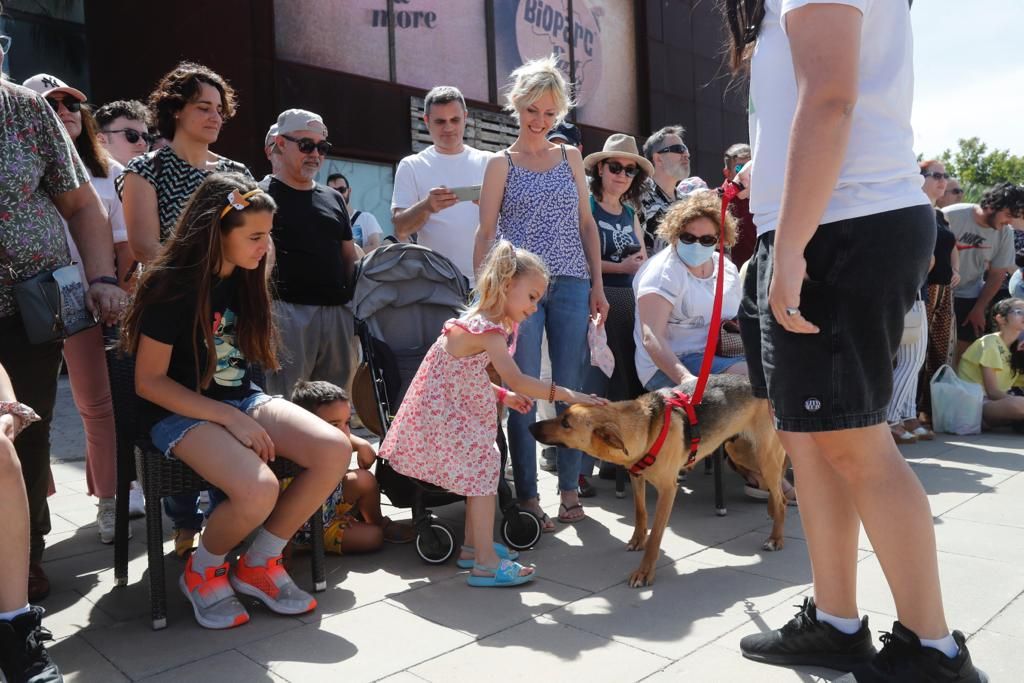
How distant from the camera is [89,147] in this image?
13.8 ft

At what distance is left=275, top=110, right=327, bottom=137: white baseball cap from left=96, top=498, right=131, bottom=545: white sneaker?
2.07m

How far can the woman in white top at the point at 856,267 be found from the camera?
1.99 meters

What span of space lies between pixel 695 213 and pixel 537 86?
3.89ft

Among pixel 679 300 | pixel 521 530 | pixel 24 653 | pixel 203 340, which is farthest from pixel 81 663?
pixel 679 300

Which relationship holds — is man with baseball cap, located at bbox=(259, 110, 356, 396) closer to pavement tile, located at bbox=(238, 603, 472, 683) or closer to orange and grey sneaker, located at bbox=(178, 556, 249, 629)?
orange and grey sneaker, located at bbox=(178, 556, 249, 629)


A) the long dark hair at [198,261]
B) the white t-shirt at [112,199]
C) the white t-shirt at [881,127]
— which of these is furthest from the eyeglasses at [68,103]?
the white t-shirt at [881,127]

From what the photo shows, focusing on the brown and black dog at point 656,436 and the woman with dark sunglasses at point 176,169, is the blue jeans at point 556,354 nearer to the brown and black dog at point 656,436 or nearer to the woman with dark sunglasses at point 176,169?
the brown and black dog at point 656,436

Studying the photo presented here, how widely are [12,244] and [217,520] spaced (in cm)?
127

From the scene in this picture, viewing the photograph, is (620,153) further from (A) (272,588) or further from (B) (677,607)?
(A) (272,588)

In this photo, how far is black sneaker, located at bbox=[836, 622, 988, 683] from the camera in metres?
2.09

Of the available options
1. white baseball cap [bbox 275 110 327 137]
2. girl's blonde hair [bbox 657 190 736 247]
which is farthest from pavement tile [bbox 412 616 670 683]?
white baseball cap [bbox 275 110 327 137]

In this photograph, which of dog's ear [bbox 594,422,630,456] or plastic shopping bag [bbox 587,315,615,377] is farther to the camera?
plastic shopping bag [bbox 587,315,615,377]

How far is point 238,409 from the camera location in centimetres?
312

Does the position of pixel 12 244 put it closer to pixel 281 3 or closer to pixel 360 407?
pixel 360 407
